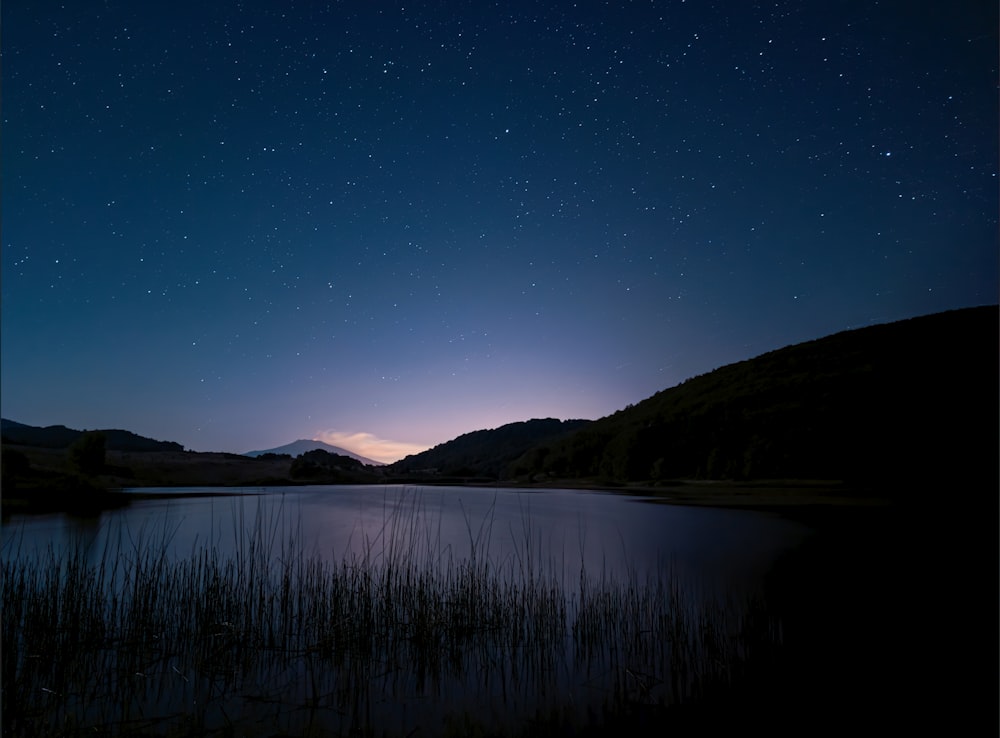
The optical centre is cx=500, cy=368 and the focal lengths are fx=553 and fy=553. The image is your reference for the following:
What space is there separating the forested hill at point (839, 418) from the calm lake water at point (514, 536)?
16.8 meters

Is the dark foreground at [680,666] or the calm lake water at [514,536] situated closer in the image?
the dark foreground at [680,666]

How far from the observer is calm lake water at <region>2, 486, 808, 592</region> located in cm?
1514

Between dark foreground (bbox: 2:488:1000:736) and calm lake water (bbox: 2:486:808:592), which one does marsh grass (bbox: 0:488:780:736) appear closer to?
dark foreground (bbox: 2:488:1000:736)

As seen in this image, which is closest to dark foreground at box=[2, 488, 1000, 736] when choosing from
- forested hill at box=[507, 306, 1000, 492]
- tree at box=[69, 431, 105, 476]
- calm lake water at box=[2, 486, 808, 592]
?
calm lake water at box=[2, 486, 808, 592]

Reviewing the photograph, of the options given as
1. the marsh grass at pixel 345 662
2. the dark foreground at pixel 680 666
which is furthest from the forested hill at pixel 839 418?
the marsh grass at pixel 345 662

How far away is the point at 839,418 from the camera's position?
45.6 meters

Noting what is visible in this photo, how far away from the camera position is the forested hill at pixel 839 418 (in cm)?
3978

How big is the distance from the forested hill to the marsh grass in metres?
35.9

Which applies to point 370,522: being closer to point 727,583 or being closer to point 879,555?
point 727,583

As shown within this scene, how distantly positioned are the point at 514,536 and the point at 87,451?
39731 mm

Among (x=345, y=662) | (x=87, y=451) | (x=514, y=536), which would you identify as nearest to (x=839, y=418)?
(x=514, y=536)

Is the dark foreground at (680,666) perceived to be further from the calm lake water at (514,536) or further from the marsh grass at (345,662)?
the calm lake water at (514,536)

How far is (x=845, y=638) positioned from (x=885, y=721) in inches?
118

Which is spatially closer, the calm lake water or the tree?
the calm lake water
